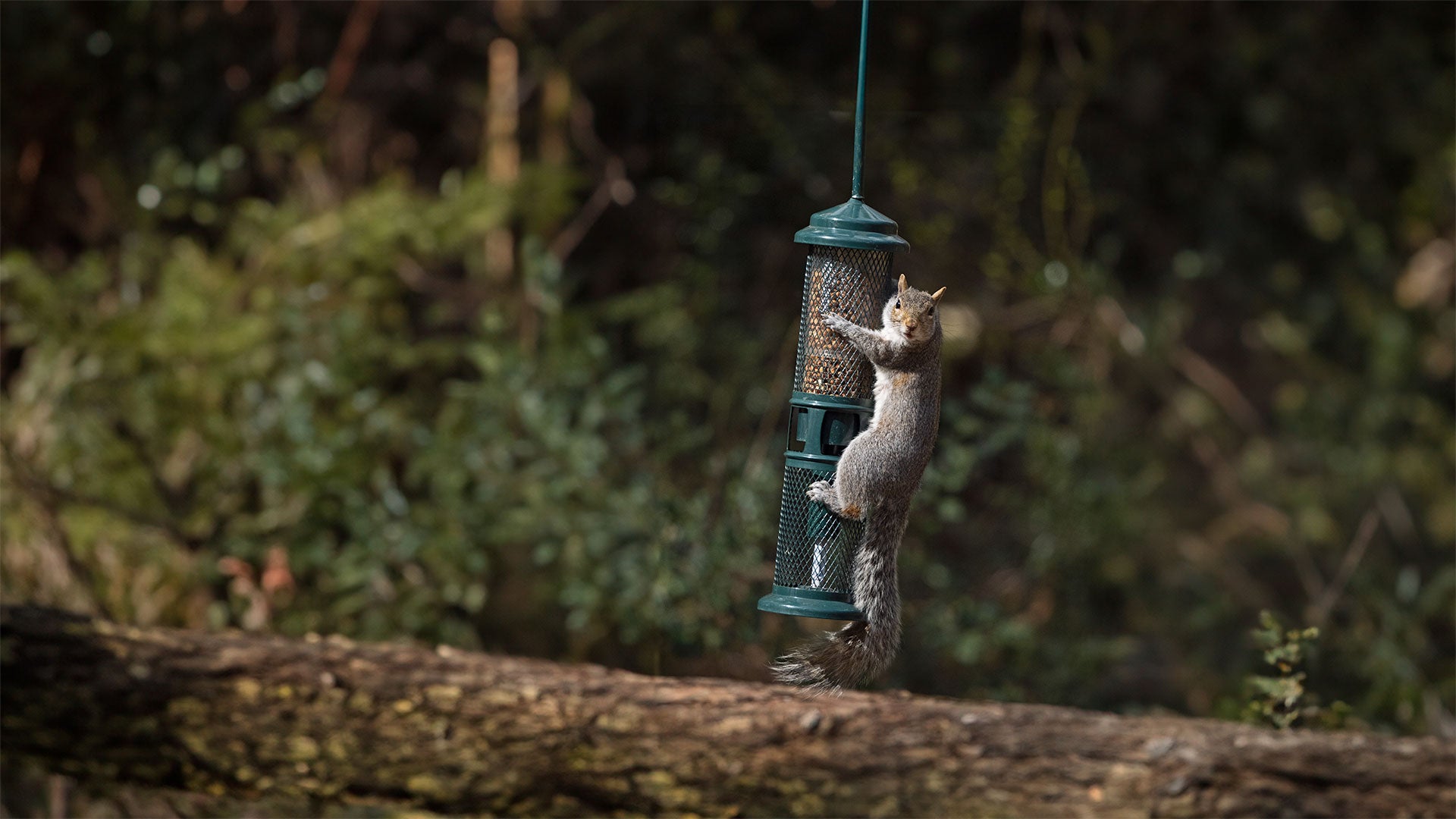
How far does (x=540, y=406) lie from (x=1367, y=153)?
4.42 metres

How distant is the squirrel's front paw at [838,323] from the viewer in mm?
2857

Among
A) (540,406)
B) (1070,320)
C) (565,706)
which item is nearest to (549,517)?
(540,406)

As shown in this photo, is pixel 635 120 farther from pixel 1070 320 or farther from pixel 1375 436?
pixel 1375 436

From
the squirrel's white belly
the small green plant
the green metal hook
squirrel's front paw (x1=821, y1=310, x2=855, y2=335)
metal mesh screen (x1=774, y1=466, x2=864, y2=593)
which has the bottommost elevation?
the small green plant

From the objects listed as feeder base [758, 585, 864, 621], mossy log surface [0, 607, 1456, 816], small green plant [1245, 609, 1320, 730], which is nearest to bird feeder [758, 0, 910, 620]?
feeder base [758, 585, 864, 621]

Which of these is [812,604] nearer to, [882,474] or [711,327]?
[882,474]

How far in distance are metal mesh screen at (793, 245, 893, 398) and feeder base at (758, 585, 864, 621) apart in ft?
1.35

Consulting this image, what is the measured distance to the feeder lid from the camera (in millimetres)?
2764

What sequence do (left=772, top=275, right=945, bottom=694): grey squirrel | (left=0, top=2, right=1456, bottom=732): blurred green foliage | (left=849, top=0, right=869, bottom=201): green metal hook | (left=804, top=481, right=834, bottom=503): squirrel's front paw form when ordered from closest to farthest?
(left=849, top=0, right=869, bottom=201): green metal hook, (left=772, top=275, right=945, bottom=694): grey squirrel, (left=804, top=481, right=834, bottom=503): squirrel's front paw, (left=0, top=2, right=1456, bottom=732): blurred green foliage

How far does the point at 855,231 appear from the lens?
2.78 m

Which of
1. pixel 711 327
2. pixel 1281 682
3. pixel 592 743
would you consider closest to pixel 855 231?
pixel 592 743

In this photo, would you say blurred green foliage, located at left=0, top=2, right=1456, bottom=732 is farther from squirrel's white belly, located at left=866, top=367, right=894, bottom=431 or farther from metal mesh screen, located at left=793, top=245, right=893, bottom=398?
squirrel's white belly, located at left=866, top=367, right=894, bottom=431

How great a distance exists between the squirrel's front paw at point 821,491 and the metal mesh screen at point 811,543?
0.05 metres

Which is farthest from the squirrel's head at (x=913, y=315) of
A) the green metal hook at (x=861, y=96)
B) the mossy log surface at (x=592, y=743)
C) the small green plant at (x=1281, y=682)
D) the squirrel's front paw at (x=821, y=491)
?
the small green plant at (x=1281, y=682)
